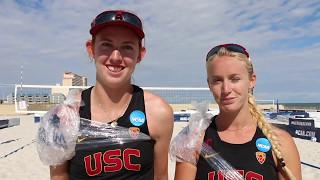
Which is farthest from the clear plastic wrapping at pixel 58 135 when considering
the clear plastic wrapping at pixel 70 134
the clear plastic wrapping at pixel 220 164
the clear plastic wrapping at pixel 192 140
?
the clear plastic wrapping at pixel 220 164

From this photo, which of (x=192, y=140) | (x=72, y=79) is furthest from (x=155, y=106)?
(x=72, y=79)

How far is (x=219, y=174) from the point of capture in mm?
2246

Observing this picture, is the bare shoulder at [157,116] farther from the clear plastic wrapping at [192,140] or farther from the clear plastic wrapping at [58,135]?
the clear plastic wrapping at [58,135]

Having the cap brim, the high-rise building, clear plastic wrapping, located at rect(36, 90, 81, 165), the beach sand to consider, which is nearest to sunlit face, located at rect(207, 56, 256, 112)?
the cap brim

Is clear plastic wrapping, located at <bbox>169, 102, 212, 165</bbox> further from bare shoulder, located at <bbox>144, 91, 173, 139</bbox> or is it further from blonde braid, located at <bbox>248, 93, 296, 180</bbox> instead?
blonde braid, located at <bbox>248, 93, 296, 180</bbox>

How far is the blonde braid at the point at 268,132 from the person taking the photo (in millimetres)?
2197

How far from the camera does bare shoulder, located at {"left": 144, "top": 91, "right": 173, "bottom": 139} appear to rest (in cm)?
235

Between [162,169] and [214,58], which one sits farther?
[162,169]

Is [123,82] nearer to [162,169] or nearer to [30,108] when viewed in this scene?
[162,169]

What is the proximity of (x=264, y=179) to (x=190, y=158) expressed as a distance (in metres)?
0.46

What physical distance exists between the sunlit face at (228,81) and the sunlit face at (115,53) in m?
0.53

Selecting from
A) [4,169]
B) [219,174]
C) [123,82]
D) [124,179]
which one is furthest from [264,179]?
[4,169]

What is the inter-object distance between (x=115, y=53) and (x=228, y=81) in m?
0.73

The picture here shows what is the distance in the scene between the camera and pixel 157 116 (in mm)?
2377
